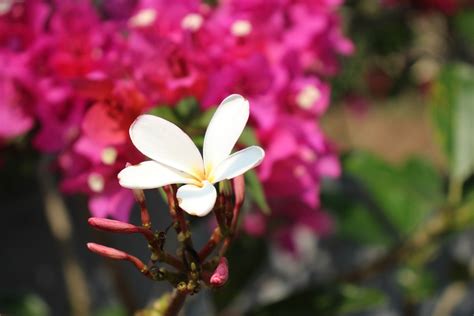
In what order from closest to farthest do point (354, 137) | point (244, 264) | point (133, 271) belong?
point (244, 264) < point (133, 271) < point (354, 137)

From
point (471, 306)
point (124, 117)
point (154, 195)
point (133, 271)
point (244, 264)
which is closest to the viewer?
point (124, 117)

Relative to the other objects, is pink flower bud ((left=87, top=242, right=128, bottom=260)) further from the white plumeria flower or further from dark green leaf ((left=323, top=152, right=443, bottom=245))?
dark green leaf ((left=323, top=152, right=443, bottom=245))

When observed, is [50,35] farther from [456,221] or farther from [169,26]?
[456,221]

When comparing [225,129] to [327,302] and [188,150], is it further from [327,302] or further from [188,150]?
[327,302]

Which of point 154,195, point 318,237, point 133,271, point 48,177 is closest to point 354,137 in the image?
point 318,237

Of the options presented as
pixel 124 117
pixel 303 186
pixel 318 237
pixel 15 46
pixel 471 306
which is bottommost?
pixel 471 306

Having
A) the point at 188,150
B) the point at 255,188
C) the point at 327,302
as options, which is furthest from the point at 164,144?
→ the point at 327,302
